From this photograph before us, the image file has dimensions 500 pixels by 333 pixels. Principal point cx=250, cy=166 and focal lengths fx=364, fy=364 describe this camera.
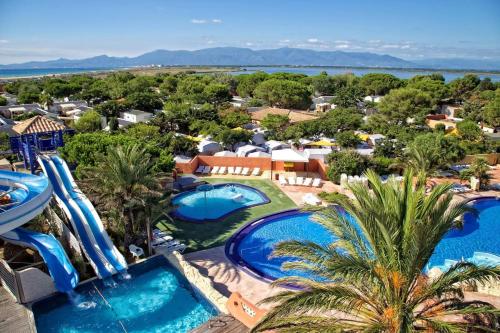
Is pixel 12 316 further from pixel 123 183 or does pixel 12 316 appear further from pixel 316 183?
pixel 316 183

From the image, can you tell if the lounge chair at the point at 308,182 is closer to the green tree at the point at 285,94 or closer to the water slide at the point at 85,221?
the water slide at the point at 85,221

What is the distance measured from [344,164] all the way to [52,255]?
15.5 m

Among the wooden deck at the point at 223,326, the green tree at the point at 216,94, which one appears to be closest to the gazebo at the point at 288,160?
the wooden deck at the point at 223,326

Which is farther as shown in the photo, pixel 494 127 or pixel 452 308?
pixel 494 127

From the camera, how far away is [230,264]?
13250 millimetres

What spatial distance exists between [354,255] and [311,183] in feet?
51.8

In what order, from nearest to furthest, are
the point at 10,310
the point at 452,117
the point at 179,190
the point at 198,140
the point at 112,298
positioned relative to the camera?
1. the point at 10,310
2. the point at 112,298
3. the point at 179,190
4. the point at 198,140
5. the point at 452,117

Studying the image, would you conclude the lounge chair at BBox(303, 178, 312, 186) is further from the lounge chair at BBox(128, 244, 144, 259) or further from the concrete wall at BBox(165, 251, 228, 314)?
the lounge chair at BBox(128, 244, 144, 259)

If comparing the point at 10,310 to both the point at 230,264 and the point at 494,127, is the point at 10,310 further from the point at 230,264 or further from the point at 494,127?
the point at 494,127

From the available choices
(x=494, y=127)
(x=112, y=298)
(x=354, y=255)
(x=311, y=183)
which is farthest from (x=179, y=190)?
(x=494, y=127)

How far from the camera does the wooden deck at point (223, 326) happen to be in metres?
8.67

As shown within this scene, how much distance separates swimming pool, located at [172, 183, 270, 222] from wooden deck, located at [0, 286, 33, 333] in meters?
7.82

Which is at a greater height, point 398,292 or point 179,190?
point 398,292

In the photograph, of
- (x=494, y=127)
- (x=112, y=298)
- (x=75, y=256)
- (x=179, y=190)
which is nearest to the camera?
(x=112, y=298)
